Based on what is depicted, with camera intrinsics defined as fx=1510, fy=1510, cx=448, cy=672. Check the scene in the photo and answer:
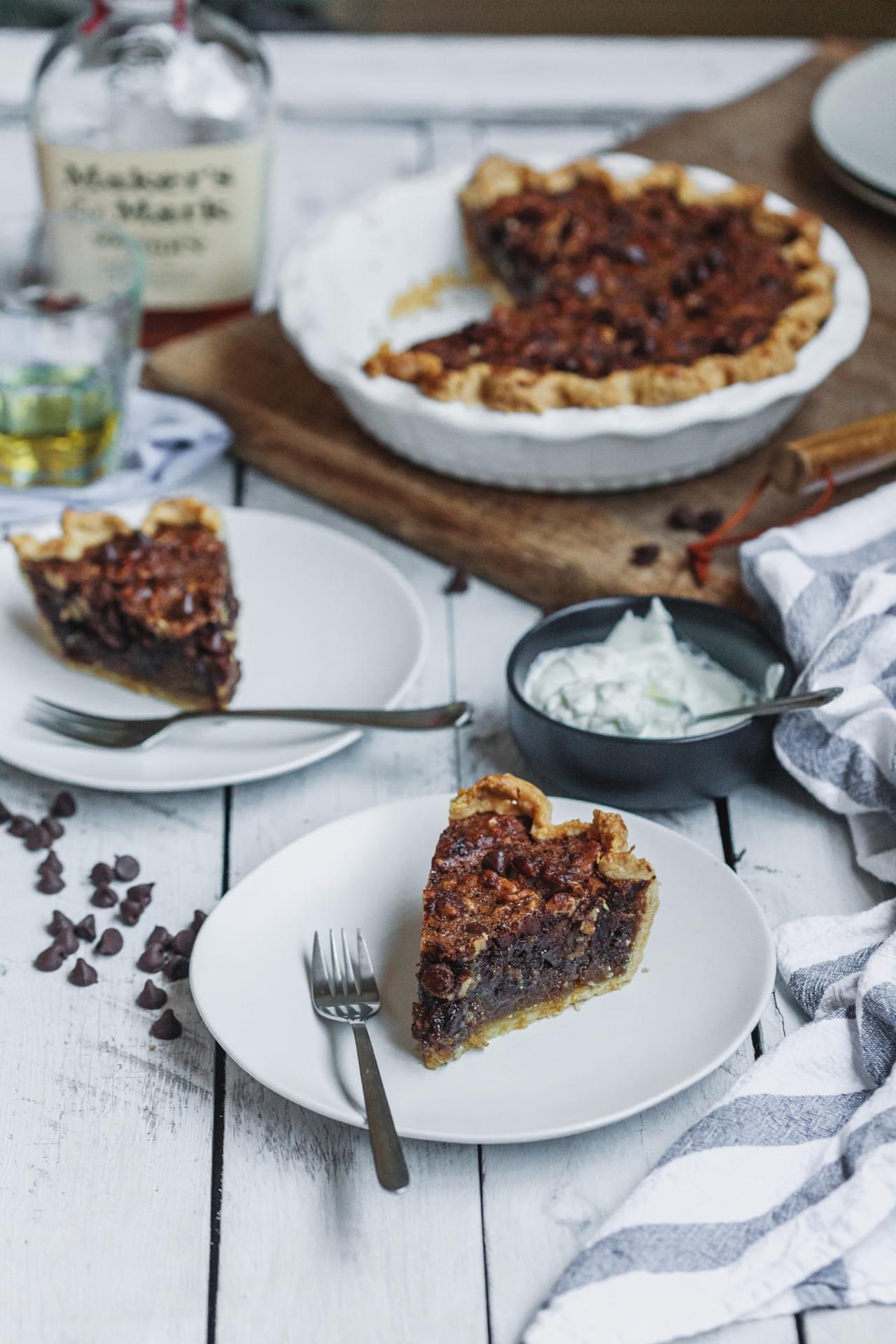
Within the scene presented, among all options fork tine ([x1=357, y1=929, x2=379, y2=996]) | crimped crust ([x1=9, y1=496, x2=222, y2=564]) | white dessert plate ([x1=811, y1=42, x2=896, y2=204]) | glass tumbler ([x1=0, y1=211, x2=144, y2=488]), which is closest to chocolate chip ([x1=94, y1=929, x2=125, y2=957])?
fork tine ([x1=357, y1=929, x2=379, y2=996])

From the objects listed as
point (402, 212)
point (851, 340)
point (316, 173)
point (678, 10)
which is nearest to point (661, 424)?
point (851, 340)

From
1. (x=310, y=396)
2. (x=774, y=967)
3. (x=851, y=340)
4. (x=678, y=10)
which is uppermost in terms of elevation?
(x=851, y=340)

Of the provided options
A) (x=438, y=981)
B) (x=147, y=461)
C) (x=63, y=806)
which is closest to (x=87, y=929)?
(x=63, y=806)

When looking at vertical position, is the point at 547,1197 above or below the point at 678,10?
above

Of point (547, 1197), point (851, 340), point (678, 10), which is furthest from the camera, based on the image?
point (678, 10)

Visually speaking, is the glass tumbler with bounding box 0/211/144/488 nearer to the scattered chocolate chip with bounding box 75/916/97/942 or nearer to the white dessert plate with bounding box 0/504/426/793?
the white dessert plate with bounding box 0/504/426/793

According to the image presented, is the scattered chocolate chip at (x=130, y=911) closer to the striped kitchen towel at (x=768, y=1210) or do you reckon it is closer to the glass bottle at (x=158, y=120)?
the striped kitchen towel at (x=768, y=1210)

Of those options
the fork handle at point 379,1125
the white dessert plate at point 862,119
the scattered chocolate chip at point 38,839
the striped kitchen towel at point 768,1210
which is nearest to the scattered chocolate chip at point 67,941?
the scattered chocolate chip at point 38,839

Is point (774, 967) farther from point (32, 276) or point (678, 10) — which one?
point (678, 10)
